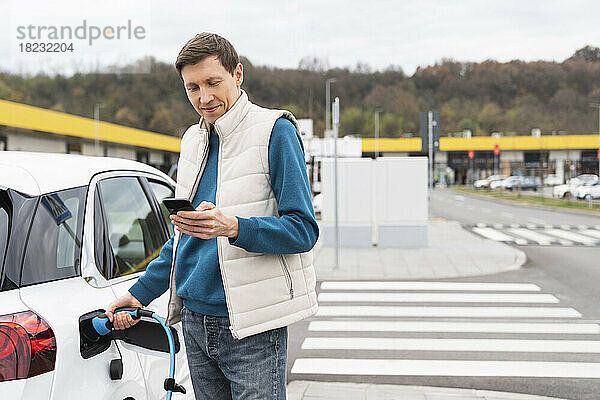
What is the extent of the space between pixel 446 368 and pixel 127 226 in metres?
3.51

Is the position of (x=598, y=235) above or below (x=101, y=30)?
below

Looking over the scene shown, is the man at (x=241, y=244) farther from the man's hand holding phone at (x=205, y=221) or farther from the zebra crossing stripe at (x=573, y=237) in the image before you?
the zebra crossing stripe at (x=573, y=237)

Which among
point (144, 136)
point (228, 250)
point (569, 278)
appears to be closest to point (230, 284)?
point (228, 250)

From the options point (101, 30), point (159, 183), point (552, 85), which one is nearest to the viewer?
point (159, 183)

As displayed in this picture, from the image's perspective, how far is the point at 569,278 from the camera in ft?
35.8

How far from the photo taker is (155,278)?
2484mm

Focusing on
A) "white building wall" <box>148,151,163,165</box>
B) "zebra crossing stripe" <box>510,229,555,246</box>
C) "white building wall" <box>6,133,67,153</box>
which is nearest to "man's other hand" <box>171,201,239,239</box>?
"zebra crossing stripe" <box>510,229,555,246</box>

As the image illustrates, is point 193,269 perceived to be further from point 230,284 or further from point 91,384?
point 91,384

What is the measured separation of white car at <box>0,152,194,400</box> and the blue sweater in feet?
1.22

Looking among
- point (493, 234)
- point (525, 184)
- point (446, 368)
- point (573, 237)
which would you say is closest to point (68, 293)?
point (446, 368)

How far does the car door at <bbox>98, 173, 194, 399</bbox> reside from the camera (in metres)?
2.74

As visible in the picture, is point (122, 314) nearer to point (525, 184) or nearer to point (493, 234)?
point (493, 234)

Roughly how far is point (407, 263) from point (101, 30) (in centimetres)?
1655

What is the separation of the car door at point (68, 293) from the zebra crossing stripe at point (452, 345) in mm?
4302
